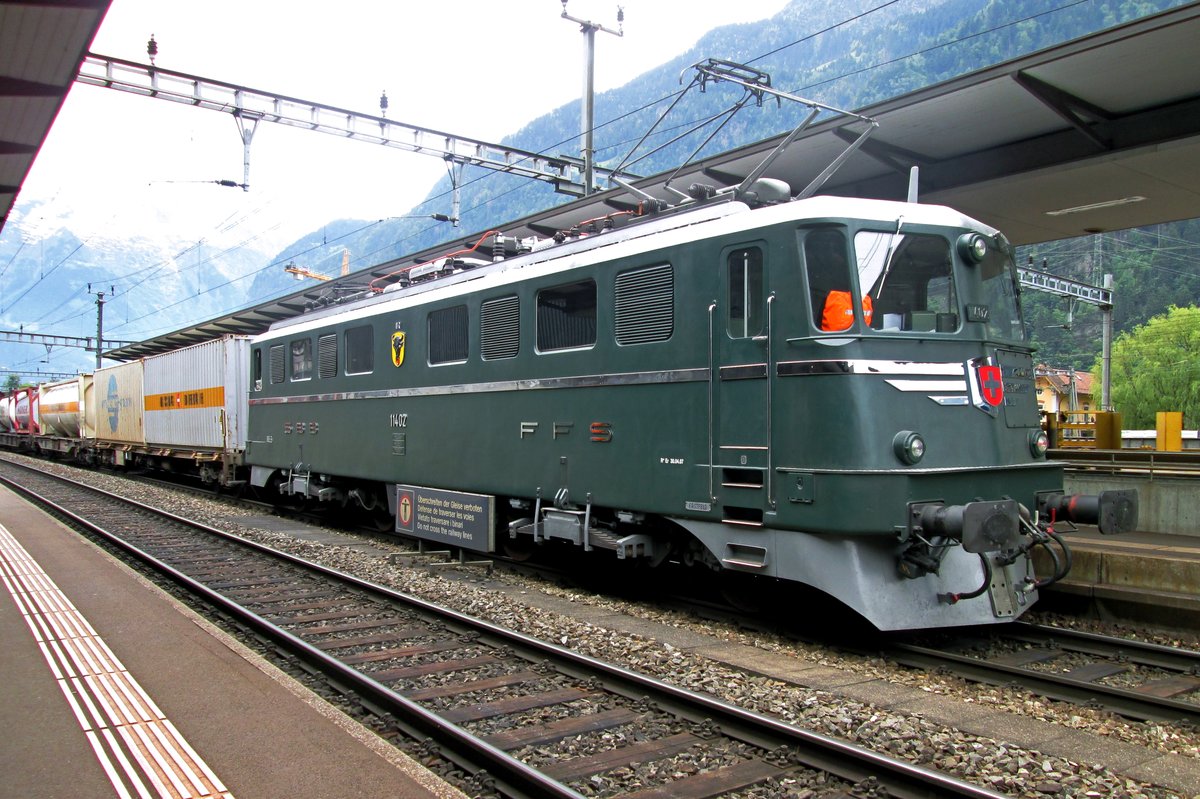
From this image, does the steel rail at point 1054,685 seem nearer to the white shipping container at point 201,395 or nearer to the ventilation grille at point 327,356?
the ventilation grille at point 327,356

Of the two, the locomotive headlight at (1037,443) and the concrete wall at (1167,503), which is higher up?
the locomotive headlight at (1037,443)

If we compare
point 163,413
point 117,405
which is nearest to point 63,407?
point 117,405

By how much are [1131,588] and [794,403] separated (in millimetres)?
3826

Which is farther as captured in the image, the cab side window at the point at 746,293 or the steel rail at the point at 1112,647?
the cab side window at the point at 746,293

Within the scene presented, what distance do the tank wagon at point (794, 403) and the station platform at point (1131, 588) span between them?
1088mm

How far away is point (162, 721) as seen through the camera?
516 centimetres

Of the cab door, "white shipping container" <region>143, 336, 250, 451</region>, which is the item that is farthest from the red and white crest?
"white shipping container" <region>143, 336, 250, 451</region>

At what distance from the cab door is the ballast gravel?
122cm

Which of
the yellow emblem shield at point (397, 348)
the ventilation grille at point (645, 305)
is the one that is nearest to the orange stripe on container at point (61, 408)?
the yellow emblem shield at point (397, 348)

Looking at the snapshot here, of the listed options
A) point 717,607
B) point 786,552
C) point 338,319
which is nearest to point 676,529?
point 717,607

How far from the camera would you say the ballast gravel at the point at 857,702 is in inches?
175

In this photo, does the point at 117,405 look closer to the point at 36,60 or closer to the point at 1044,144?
the point at 36,60

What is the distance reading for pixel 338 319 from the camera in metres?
13.7

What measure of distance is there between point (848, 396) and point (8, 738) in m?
5.61
